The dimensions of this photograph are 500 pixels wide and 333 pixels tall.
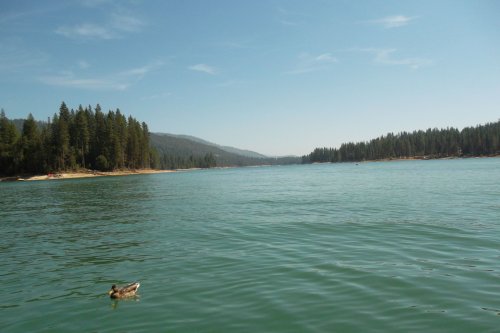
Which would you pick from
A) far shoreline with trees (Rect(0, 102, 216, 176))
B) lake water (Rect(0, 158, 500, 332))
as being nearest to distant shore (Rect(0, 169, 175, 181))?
far shoreline with trees (Rect(0, 102, 216, 176))

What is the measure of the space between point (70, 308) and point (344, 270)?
9555mm

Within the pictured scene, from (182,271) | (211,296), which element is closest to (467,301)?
(211,296)

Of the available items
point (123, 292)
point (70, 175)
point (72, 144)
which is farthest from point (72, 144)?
point (123, 292)

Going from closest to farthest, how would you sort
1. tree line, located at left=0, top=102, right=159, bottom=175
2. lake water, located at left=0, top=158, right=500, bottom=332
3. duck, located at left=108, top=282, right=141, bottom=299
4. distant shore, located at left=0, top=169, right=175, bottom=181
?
lake water, located at left=0, top=158, right=500, bottom=332, duck, located at left=108, top=282, right=141, bottom=299, distant shore, located at left=0, top=169, right=175, bottom=181, tree line, located at left=0, top=102, right=159, bottom=175

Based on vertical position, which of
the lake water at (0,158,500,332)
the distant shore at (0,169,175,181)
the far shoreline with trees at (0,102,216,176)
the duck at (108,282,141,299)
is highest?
the far shoreline with trees at (0,102,216,176)

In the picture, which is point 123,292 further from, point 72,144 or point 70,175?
point 72,144

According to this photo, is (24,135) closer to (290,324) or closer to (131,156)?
(131,156)

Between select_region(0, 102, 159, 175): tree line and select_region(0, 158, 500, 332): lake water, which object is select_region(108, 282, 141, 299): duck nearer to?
select_region(0, 158, 500, 332): lake water

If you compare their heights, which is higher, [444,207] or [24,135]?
[24,135]

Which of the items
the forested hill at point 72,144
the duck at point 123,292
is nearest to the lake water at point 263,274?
the duck at point 123,292

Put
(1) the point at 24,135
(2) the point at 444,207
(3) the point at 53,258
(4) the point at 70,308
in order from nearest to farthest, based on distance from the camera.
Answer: (4) the point at 70,308, (3) the point at 53,258, (2) the point at 444,207, (1) the point at 24,135

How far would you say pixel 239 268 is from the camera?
15.1 m

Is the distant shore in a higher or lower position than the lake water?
higher

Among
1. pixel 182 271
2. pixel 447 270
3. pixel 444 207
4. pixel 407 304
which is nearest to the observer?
pixel 407 304
